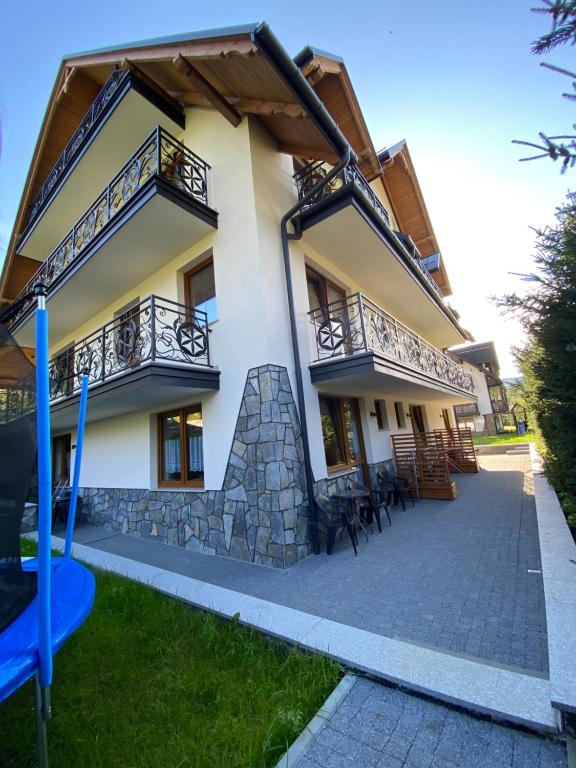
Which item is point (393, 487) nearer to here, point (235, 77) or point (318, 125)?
point (318, 125)

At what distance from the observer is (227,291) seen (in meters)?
6.16

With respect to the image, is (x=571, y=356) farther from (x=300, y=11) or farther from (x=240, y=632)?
(x=300, y=11)

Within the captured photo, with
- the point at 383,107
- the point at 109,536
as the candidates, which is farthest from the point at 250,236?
the point at 109,536

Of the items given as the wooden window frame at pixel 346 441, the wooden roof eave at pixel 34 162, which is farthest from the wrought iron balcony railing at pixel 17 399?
the wooden roof eave at pixel 34 162

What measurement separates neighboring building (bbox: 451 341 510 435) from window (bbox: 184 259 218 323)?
2756 centimetres

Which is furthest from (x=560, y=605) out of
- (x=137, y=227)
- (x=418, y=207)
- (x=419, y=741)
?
(x=418, y=207)

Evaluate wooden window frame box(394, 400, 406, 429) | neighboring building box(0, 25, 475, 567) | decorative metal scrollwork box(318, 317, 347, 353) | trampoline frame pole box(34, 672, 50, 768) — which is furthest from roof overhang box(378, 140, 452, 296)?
trampoline frame pole box(34, 672, 50, 768)

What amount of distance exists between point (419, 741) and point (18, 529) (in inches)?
103

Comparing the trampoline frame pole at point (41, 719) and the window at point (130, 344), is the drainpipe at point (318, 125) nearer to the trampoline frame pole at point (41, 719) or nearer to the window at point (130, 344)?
the window at point (130, 344)

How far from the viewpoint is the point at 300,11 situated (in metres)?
6.40

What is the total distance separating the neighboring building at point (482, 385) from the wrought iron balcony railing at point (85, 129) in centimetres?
2889

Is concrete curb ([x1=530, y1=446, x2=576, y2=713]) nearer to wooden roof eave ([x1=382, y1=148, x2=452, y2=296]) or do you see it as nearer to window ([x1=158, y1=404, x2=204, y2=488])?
window ([x1=158, y1=404, x2=204, y2=488])

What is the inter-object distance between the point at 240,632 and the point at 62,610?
1.91 metres

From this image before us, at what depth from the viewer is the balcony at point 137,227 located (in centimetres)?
607
